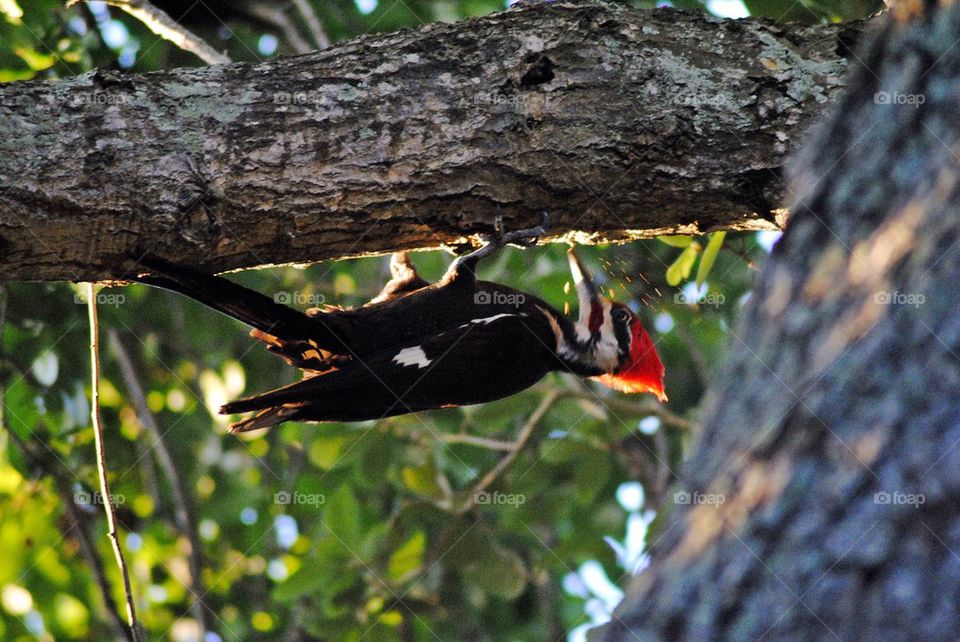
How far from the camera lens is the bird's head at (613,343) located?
4.15m

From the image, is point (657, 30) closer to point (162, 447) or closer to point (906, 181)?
point (906, 181)

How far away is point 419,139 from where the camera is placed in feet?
8.89

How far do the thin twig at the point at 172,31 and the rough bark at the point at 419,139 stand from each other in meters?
0.66

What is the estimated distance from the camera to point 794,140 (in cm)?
278

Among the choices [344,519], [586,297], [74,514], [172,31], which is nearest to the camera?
[172,31]

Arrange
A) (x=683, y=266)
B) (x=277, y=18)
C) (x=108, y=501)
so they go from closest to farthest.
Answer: (x=108, y=501) → (x=683, y=266) → (x=277, y=18)

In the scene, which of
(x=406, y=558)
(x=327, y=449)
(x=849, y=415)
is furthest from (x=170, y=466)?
(x=849, y=415)

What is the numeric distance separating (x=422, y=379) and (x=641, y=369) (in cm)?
101

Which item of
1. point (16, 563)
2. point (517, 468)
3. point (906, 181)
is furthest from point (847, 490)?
point (16, 563)

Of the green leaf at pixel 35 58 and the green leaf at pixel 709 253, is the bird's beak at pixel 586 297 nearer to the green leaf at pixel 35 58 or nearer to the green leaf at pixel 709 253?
the green leaf at pixel 709 253

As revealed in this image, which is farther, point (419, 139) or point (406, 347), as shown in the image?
point (406, 347)

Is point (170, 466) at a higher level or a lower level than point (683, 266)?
lower

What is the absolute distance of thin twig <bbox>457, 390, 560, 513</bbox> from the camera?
4555mm

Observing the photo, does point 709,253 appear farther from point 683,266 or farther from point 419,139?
point 419,139
